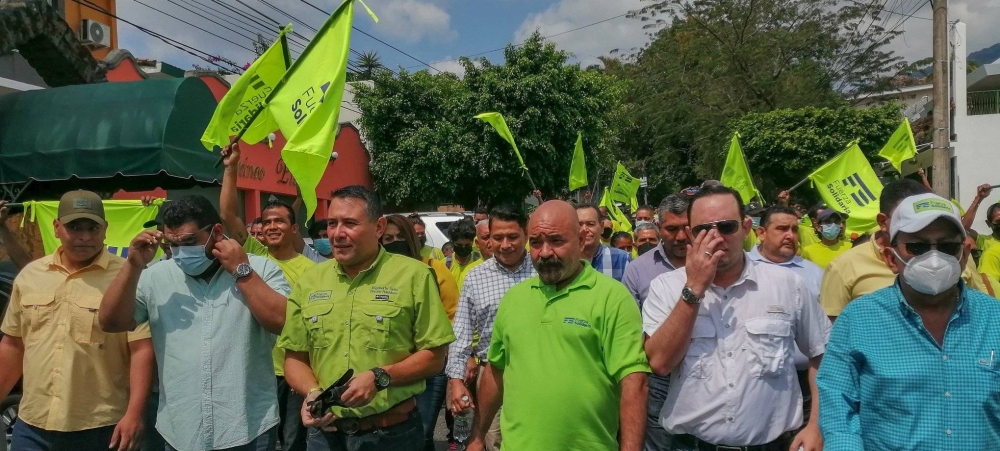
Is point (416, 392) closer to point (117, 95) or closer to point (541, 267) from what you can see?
point (541, 267)

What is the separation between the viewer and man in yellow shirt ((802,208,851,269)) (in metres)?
6.92

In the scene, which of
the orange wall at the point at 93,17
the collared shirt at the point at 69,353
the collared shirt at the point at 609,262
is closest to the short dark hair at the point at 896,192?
the collared shirt at the point at 609,262

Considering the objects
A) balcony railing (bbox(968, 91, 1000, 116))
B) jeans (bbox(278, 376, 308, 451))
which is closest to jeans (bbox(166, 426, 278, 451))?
jeans (bbox(278, 376, 308, 451))

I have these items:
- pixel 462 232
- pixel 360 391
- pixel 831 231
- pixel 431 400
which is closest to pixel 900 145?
pixel 831 231

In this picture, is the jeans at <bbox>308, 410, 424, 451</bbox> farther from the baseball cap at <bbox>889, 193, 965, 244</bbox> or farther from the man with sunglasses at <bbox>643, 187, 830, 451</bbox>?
the baseball cap at <bbox>889, 193, 965, 244</bbox>

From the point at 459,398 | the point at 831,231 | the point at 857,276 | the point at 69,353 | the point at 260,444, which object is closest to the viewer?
the point at 260,444

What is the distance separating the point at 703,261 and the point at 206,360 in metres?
2.21

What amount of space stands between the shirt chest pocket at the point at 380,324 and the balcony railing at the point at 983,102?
26711 millimetres


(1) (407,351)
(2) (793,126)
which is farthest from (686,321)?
(2) (793,126)

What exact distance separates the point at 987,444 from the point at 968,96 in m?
27.7

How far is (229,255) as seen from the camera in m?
3.62

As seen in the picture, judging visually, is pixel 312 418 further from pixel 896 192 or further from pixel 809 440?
pixel 896 192

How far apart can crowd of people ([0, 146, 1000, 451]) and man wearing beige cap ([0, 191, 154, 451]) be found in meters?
0.01

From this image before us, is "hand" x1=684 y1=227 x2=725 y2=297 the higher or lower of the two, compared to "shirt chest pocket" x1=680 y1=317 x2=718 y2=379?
higher
